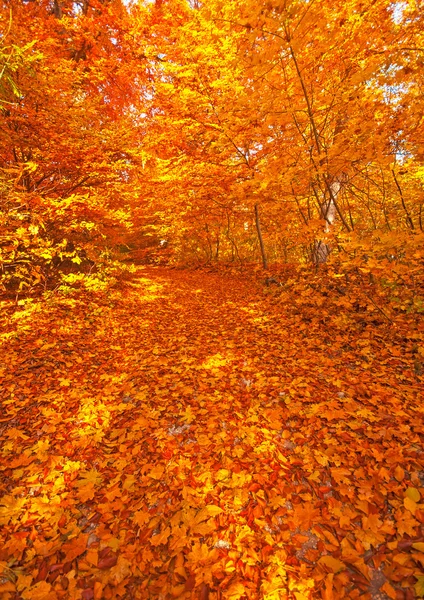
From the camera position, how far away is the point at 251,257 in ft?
45.0

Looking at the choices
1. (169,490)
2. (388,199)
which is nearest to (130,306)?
(169,490)

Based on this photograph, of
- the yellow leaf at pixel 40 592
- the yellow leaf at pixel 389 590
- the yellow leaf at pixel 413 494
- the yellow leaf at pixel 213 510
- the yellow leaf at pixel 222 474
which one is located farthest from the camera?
the yellow leaf at pixel 222 474

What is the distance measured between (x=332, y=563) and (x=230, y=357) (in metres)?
3.21

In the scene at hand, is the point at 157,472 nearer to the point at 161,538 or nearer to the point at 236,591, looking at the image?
the point at 161,538

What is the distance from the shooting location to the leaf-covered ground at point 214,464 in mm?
2205

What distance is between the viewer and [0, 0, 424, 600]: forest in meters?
2.33

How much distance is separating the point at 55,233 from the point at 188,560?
765cm

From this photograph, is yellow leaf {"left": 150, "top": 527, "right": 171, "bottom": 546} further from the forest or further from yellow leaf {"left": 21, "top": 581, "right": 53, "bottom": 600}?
yellow leaf {"left": 21, "top": 581, "right": 53, "bottom": 600}

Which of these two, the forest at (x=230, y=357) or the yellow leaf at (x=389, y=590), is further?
the forest at (x=230, y=357)

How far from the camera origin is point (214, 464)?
122 inches

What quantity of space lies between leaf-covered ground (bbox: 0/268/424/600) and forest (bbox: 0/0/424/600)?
18 mm

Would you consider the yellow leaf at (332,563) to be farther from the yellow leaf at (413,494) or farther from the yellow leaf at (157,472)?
the yellow leaf at (157,472)

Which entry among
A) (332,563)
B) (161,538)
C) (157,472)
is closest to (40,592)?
(161,538)

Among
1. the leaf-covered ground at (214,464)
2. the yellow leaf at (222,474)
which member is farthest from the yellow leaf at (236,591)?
the yellow leaf at (222,474)
